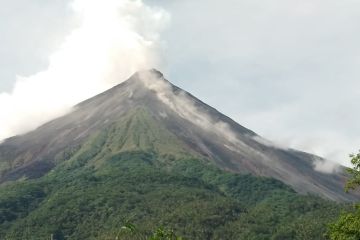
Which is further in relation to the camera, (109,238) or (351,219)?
(109,238)

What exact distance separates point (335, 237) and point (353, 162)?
5318 mm

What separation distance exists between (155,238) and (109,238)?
14582cm

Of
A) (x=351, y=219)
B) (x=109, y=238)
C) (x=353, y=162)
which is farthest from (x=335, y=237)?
(x=109, y=238)

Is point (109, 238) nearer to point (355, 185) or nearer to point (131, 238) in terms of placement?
point (131, 238)

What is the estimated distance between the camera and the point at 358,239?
40.7 m

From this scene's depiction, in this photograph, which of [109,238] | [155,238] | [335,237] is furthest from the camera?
[109,238]

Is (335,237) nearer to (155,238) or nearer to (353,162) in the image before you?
(353,162)

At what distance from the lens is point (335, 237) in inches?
1655

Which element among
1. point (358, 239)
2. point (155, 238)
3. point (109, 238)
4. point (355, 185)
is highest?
point (355, 185)

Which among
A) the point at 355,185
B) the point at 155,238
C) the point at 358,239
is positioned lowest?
the point at 155,238

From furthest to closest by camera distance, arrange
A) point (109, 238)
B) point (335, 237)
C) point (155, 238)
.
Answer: point (109, 238) < point (335, 237) < point (155, 238)

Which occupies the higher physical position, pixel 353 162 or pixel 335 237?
pixel 353 162

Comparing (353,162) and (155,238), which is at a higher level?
(353,162)

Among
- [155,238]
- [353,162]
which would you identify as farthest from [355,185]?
[155,238]
